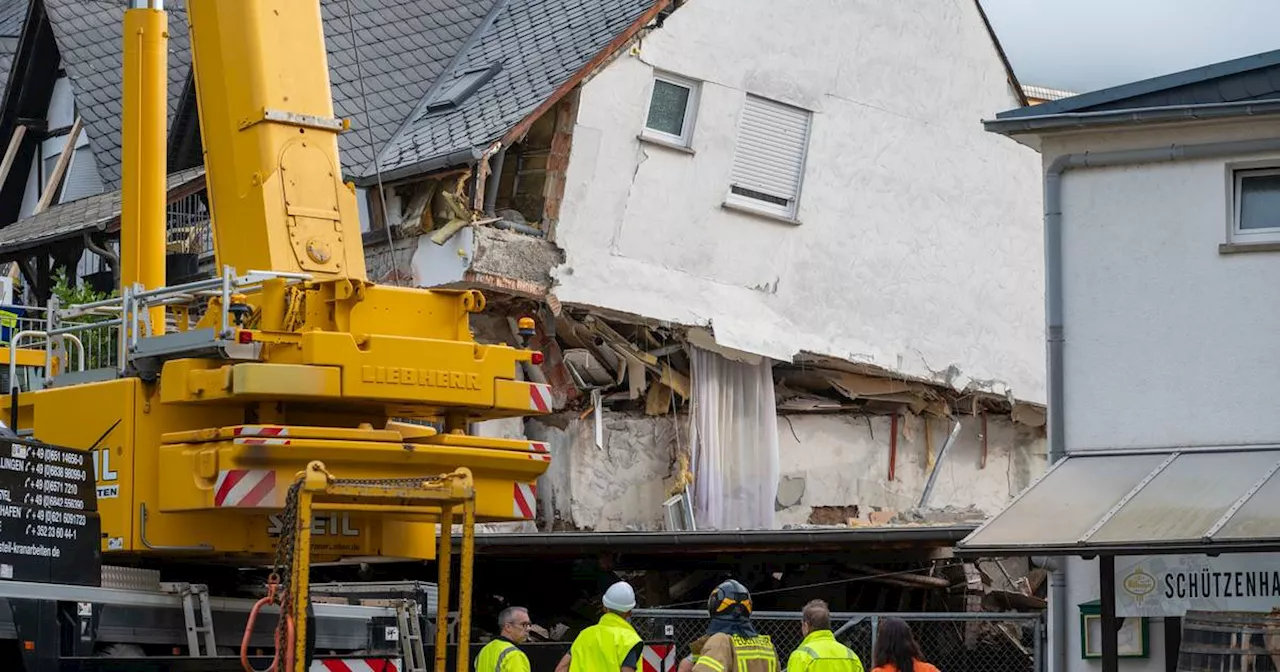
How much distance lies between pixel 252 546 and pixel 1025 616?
6.73 m

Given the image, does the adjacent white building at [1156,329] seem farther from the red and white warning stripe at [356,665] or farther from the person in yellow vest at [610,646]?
the red and white warning stripe at [356,665]

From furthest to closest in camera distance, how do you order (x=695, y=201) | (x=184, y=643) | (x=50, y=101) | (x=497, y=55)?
1. (x=50, y=101)
2. (x=497, y=55)
3. (x=695, y=201)
4. (x=184, y=643)

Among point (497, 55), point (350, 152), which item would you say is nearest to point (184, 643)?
point (350, 152)

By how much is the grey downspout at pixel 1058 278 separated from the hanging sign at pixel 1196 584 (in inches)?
33.8

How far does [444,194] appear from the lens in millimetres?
21734

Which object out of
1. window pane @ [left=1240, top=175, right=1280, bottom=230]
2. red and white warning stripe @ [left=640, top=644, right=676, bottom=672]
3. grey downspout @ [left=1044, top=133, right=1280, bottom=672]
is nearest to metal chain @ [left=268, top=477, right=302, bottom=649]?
red and white warning stripe @ [left=640, top=644, right=676, bottom=672]

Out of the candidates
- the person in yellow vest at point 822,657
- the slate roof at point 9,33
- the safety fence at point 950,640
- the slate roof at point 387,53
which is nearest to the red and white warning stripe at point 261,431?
the person in yellow vest at point 822,657

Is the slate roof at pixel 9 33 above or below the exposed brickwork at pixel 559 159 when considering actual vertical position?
above

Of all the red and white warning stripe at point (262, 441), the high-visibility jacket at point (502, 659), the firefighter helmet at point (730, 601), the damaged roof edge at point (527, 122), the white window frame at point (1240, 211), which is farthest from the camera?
the damaged roof edge at point (527, 122)

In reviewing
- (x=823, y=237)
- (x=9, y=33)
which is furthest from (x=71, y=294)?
(x=9, y=33)

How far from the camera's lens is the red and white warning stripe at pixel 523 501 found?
13734 mm

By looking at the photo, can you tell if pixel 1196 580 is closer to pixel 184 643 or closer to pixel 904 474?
pixel 184 643

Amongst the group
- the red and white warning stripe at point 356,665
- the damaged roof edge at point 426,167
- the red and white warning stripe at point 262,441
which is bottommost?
the red and white warning stripe at point 356,665

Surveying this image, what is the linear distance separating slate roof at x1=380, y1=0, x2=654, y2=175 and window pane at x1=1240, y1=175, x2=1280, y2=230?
867 cm
